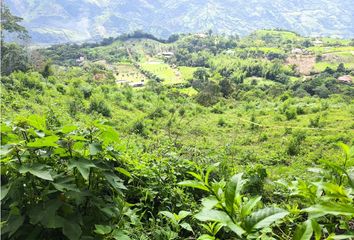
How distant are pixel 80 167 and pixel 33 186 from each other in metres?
0.26

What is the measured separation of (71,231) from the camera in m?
1.51

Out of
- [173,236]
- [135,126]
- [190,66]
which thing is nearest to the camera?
[173,236]

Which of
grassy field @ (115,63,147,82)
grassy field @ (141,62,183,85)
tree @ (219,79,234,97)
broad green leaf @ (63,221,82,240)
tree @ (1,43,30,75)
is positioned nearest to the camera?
broad green leaf @ (63,221,82,240)

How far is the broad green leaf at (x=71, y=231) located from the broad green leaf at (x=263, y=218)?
28.6 inches

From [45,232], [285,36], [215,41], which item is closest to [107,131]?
[45,232]

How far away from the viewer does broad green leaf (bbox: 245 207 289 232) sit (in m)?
1.31

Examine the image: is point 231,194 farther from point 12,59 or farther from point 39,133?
point 12,59

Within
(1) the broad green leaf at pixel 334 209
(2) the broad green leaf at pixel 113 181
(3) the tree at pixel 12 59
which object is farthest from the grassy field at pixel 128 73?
(1) the broad green leaf at pixel 334 209

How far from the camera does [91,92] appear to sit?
19.4 metres

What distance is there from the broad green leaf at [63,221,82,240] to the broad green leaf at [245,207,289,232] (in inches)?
28.6

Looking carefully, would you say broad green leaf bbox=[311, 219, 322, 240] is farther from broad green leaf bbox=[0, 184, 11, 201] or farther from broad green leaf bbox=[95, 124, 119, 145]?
broad green leaf bbox=[0, 184, 11, 201]

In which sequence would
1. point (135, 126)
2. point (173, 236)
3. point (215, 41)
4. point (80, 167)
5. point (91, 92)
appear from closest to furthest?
point (80, 167)
point (173, 236)
point (135, 126)
point (91, 92)
point (215, 41)

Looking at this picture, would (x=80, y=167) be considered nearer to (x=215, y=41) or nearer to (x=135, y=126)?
(x=135, y=126)

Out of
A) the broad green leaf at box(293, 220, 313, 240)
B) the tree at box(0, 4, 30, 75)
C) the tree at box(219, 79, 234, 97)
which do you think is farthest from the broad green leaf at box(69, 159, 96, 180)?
the tree at box(219, 79, 234, 97)
